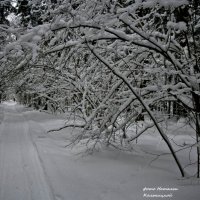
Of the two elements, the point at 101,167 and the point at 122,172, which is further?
the point at 101,167

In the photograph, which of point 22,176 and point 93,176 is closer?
point 93,176

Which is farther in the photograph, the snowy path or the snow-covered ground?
the snowy path

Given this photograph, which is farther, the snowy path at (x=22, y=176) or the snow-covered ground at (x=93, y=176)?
the snowy path at (x=22, y=176)

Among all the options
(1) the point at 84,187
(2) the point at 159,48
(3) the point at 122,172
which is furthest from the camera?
(3) the point at 122,172

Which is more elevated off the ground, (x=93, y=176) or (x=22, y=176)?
(x=93, y=176)

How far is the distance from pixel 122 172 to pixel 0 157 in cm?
407

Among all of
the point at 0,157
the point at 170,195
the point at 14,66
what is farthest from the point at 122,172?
the point at 0,157

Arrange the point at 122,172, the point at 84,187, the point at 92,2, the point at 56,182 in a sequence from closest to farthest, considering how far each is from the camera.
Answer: the point at 92,2 < the point at 84,187 < the point at 56,182 < the point at 122,172

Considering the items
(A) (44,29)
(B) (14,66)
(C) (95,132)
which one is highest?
(A) (44,29)

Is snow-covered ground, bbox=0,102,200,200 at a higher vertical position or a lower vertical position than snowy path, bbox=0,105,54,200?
higher

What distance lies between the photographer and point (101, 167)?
246 inches

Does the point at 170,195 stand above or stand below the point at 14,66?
below

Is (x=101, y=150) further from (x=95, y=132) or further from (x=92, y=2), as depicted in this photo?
(x=92, y=2)

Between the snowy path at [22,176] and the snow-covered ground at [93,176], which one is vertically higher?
the snow-covered ground at [93,176]
